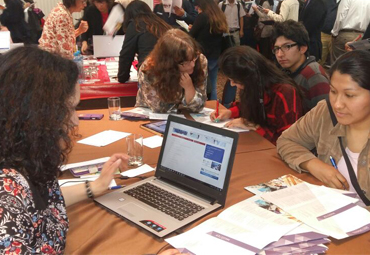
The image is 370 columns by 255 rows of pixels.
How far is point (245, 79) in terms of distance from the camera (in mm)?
2107

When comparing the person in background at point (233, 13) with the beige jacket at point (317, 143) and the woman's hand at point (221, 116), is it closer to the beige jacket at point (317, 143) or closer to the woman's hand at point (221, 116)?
the woman's hand at point (221, 116)

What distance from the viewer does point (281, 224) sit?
1.12 metres

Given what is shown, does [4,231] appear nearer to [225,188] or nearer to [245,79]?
[225,188]

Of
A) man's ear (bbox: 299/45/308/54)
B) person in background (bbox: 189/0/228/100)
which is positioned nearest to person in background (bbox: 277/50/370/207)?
man's ear (bbox: 299/45/308/54)

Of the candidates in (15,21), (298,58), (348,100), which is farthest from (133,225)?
(15,21)

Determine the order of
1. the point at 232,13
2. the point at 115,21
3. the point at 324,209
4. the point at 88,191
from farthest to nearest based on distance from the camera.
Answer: the point at 232,13 < the point at 115,21 < the point at 88,191 < the point at 324,209

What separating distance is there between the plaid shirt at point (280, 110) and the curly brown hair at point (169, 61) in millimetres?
559

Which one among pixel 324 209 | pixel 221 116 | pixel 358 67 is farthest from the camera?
pixel 221 116

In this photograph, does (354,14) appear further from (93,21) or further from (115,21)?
(93,21)

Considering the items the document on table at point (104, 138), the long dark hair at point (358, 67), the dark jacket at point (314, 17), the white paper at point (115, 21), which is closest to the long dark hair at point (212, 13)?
the white paper at point (115, 21)

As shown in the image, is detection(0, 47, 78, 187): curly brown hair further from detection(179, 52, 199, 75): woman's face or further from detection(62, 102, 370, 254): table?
detection(179, 52, 199, 75): woman's face

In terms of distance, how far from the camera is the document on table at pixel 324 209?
3.71 feet

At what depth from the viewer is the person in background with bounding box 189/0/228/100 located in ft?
14.2

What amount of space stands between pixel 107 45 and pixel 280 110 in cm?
267
